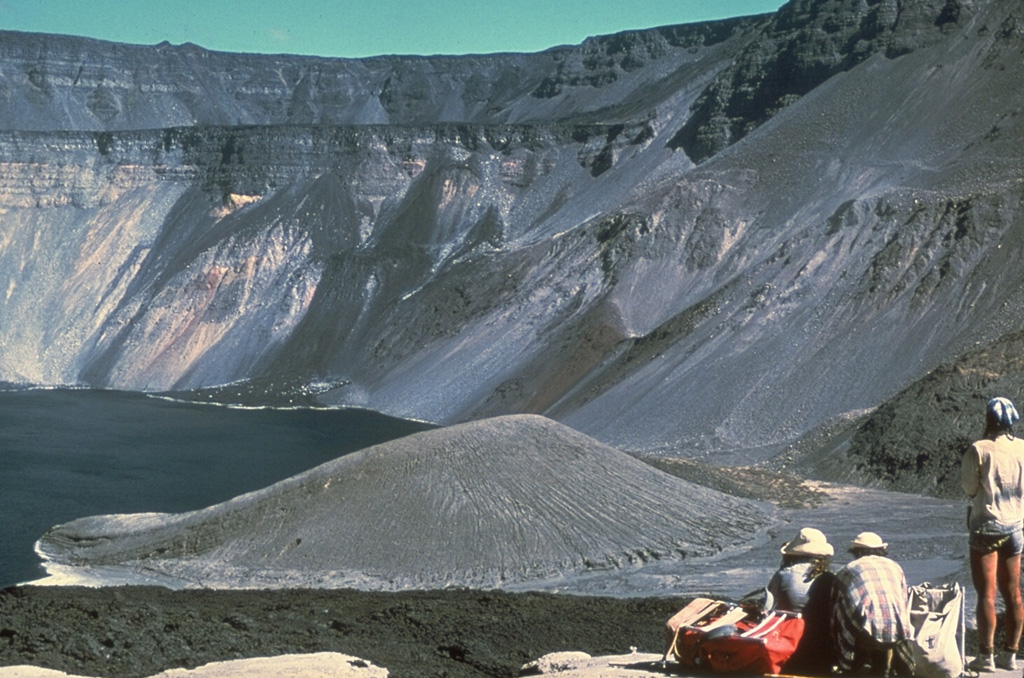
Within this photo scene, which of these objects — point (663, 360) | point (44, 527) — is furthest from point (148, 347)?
point (44, 527)

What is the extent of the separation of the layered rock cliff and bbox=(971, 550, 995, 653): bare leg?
937 inches

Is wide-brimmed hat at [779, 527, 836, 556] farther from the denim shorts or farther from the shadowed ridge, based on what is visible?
the shadowed ridge

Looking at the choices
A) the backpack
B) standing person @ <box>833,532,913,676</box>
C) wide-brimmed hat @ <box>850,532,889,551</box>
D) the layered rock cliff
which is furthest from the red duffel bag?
the layered rock cliff

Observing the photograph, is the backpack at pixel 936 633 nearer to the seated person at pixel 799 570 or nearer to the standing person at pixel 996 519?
the standing person at pixel 996 519

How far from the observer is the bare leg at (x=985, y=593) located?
9844 millimetres

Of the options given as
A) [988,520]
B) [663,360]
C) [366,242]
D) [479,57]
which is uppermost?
[479,57]

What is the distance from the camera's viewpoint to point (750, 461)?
1320 inches

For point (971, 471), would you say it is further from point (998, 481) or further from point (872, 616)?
point (872, 616)

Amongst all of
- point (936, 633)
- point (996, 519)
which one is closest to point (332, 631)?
point (936, 633)

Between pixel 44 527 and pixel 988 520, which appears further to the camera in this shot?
pixel 44 527

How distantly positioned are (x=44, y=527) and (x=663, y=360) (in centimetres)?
A: 1913

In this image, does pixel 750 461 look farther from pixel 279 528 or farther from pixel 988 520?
pixel 988 520

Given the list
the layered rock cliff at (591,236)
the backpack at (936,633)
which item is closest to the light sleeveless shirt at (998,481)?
the backpack at (936,633)

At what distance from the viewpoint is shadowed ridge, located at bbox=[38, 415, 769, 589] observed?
71.4 feet
